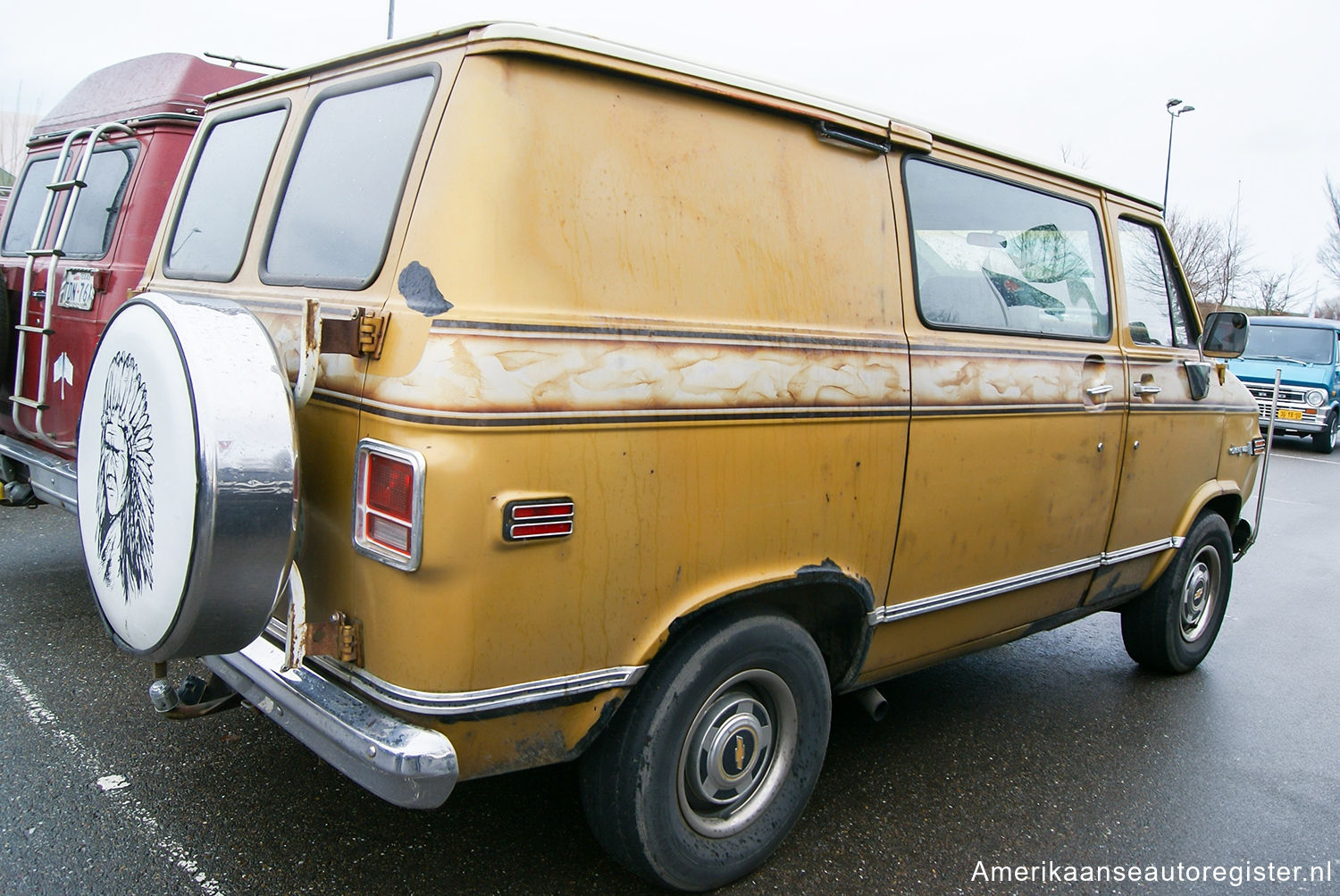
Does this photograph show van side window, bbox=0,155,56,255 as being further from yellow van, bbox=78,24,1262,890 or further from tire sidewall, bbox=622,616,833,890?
tire sidewall, bbox=622,616,833,890

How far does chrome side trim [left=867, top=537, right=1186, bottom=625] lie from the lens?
10.3 feet

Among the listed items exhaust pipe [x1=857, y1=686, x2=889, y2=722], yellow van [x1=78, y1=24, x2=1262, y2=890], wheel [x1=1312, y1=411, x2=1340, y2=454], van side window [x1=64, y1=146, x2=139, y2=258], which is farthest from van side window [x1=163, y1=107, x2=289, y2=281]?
wheel [x1=1312, y1=411, x2=1340, y2=454]

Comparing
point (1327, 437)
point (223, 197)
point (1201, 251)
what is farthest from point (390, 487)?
point (1201, 251)

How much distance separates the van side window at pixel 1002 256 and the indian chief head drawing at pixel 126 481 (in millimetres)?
2259

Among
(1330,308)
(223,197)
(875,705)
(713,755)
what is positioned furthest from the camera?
(1330,308)

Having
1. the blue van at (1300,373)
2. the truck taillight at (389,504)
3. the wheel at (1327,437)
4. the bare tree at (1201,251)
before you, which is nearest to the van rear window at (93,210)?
the truck taillight at (389,504)

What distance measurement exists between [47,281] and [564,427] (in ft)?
12.9

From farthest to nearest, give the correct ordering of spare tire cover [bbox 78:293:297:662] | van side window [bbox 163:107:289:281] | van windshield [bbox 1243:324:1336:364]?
van windshield [bbox 1243:324:1336:364] → van side window [bbox 163:107:289:281] → spare tire cover [bbox 78:293:297:662]

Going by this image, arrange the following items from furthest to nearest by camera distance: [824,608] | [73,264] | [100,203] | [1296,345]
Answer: [1296,345] < [100,203] < [73,264] < [824,608]

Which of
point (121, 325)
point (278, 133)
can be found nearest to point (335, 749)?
point (121, 325)

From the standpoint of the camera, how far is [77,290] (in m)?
4.82

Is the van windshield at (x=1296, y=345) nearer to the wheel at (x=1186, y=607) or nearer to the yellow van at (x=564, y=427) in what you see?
the wheel at (x=1186, y=607)

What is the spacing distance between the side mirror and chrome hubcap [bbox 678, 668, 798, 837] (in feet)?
9.95

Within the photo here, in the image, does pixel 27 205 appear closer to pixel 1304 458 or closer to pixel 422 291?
pixel 422 291
